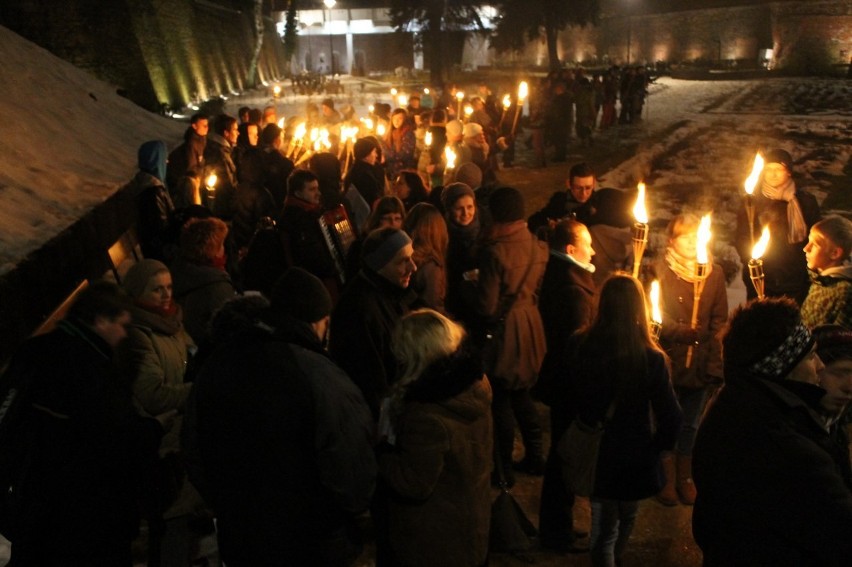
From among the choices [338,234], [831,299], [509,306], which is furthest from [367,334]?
[831,299]

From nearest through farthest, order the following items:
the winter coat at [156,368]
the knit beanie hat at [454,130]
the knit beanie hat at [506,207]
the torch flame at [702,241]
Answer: the winter coat at [156,368]
the torch flame at [702,241]
the knit beanie hat at [506,207]
the knit beanie hat at [454,130]

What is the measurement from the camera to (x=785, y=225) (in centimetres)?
548

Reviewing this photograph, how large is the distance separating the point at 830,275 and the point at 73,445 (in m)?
4.21

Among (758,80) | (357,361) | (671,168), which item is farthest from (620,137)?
(758,80)

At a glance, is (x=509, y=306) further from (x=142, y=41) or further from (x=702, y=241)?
(x=142, y=41)

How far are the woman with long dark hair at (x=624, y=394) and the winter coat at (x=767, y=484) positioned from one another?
714 mm

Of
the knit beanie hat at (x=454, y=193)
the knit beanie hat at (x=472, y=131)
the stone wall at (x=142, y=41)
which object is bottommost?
the knit beanie hat at (x=472, y=131)

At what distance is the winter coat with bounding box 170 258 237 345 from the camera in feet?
13.8

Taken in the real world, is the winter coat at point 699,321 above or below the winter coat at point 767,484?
below

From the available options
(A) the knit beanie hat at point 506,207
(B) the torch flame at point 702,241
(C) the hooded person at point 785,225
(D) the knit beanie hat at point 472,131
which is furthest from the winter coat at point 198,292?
(D) the knit beanie hat at point 472,131

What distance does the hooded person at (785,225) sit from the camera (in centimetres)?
543

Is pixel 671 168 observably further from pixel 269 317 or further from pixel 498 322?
pixel 269 317

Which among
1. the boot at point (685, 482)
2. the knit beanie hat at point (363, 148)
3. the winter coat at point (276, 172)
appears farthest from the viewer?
the winter coat at point (276, 172)

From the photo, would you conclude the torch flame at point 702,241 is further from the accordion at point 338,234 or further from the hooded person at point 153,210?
the hooded person at point 153,210
